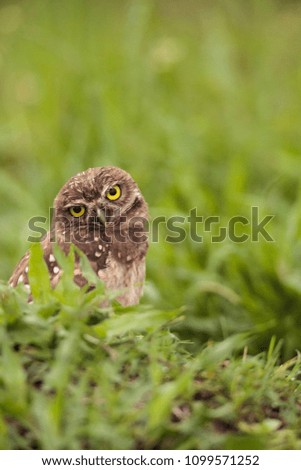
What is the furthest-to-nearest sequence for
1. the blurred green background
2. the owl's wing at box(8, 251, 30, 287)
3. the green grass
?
1. the blurred green background
2. the owl's wing at box(8, 251, 30, 287)
3. the green grass

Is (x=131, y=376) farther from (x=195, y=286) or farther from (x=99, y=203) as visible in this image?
(x=195, y=286)

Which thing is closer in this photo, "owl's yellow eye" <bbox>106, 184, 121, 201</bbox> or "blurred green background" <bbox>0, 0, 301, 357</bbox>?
"owl's yellow eye" <bbox>106, 184, 121, 201</bbox>

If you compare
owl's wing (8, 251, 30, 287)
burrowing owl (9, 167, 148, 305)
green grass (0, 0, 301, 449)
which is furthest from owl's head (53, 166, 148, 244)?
green grass (0, 0, 301, 449)

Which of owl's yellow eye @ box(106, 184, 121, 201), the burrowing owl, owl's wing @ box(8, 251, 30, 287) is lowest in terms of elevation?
owl's wing @ box(8, 251, 30, 287)

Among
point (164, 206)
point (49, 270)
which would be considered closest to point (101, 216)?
point (49, 270)

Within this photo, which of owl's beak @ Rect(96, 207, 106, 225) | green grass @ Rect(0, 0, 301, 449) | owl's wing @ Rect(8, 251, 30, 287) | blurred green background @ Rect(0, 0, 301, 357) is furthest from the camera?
blurred green background @ Rect(0, 0, 301, 357)

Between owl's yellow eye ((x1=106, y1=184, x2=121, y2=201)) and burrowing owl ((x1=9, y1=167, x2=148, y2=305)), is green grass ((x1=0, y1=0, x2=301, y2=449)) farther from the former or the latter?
owl's yellow eye ((x1=106, y1=184, x2=121, y2=201))

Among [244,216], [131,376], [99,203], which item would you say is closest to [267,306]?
[244,216]

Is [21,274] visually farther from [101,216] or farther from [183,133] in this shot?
[183,133]

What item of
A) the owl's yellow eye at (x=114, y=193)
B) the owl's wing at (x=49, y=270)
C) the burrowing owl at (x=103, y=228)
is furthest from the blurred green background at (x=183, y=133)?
the owl's wing at (x=49, y=270)
